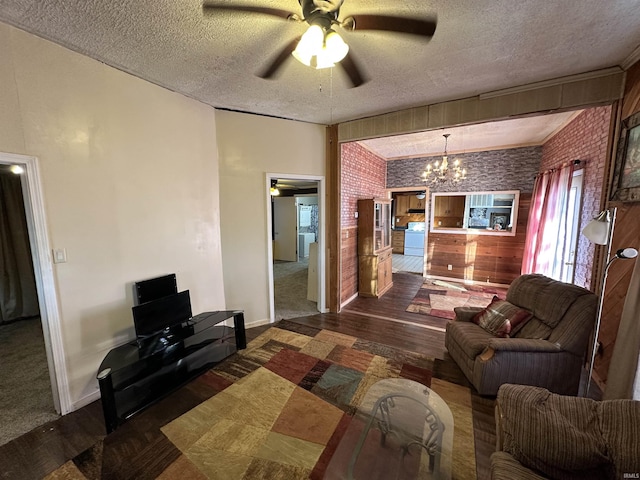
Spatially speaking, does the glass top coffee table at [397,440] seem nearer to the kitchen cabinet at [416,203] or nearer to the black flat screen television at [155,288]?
the black flat screen television at [155,288]

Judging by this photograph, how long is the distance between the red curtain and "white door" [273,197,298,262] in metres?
5.87

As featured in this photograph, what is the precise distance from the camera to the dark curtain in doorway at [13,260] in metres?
3.70

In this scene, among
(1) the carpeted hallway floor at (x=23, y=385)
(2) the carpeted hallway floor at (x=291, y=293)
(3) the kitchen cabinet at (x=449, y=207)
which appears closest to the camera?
(1) the carpeted hallway floor at (x=23, y=385)

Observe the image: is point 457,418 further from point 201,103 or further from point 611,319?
point 201,103

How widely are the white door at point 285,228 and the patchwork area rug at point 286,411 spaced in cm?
518

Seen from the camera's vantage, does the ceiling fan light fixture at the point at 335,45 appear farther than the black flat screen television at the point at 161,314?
No

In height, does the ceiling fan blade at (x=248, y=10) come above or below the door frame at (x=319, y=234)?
above

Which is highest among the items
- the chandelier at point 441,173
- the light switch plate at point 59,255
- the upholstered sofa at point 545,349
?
the chandelier at point 441,173

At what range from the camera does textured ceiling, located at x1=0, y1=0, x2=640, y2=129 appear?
1615 millimetres

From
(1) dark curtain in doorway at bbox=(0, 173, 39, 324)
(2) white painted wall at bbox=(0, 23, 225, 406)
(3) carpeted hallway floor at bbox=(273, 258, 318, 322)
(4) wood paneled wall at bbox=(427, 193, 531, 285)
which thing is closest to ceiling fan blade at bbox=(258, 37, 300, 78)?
(2) white painted wall at bbox=(0, 23, 225, 406)

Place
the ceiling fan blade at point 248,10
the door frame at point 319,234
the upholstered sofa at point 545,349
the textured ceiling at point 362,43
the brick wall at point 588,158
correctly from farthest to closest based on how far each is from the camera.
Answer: the door frame at point 319,234 → the brick wall at point 588,158 → the upholstered sofa at point 545,349 → the textured ceiling at point 362,43 → the ceiling fan blade at point 248,10

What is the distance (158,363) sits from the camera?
2326 mm

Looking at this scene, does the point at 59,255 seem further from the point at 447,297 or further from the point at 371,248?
the point at 447,297

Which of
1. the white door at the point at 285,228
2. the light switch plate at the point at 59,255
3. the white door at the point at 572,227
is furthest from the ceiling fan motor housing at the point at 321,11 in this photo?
the white door at the point at 285,228
